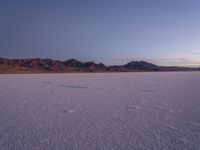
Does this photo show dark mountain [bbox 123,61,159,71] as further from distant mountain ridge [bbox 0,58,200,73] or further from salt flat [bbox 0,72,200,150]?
salt flat [bbox 0,72,200,150]

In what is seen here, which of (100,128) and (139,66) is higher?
(139,66)

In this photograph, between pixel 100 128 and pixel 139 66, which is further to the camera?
pixel 139 66

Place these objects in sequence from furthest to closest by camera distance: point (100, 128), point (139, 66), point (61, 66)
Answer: point (139, 66), point (61, 66), point (100, 128)

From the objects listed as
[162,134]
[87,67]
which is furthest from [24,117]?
[87,67]

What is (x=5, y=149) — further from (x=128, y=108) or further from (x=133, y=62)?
(x=133, y=62)

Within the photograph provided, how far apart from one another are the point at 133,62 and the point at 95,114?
305 ft

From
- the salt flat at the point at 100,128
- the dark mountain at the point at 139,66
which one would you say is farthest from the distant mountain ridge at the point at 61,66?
the salt flat at the point at 100,128

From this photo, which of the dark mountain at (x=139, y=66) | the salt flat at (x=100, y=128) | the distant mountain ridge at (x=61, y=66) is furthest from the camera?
the dark mountain at (x=139, y=66)

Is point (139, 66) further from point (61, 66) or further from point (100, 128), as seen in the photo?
point (100, 128)

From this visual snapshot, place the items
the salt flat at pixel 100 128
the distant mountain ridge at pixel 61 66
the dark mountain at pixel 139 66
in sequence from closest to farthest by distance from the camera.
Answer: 1. the salt flat at pixel 100 128
2. the distant mountain ridge at pixel 61 66
3. the dark mountain at pixel 139 66

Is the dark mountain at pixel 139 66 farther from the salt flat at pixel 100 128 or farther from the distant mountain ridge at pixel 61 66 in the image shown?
the salt flat at pixel 100 128

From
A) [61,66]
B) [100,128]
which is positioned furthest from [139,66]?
[100,128]

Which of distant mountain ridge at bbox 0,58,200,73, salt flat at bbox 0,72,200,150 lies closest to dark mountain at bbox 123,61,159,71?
distant mountain ridge at bbox 0,58,200,73

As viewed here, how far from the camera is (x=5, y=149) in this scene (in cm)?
292
